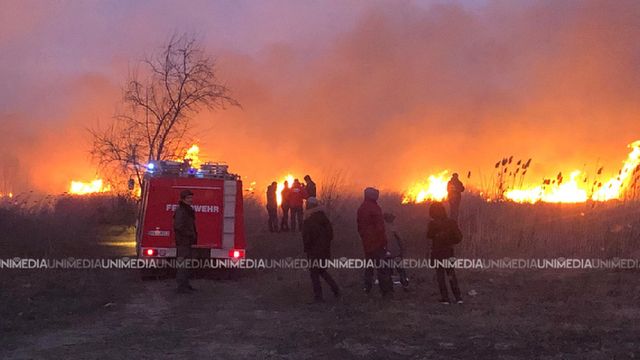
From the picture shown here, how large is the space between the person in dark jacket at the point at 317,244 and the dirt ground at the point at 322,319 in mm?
386

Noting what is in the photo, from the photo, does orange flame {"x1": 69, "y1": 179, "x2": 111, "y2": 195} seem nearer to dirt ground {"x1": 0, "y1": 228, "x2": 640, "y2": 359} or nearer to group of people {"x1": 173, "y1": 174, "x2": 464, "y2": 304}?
dirt ground {"x1": 0, "y1": 228, "x2": 640, "y2": 359}

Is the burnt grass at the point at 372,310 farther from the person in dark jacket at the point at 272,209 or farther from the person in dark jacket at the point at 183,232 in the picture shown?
the person in dark jacket at the point at 272,209

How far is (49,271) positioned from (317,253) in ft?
22.4

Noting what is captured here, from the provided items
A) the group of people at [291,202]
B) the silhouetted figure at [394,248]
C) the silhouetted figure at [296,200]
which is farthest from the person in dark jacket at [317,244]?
the silhouetted figure at [296,200]

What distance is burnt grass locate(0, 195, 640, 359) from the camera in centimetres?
741

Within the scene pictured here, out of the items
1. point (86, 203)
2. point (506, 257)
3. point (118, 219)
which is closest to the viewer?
point (506, 257)

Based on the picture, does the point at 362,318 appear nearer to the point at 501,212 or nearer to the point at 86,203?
the point at 501,212

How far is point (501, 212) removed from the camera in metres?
16.6

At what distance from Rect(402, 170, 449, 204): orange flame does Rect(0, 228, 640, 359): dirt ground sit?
9505 millimetres

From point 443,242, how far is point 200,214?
19.9 ft

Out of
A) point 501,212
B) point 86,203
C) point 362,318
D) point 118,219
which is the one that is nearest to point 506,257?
point 501,212

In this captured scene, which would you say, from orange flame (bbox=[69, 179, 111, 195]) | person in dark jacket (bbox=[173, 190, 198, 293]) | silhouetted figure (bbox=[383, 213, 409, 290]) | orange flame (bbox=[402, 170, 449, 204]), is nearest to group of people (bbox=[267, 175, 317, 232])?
orange flame (bbox=[402, 170, 449, 204])

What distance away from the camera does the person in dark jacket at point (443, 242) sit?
401 inches

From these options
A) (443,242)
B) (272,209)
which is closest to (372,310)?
(443,242)
